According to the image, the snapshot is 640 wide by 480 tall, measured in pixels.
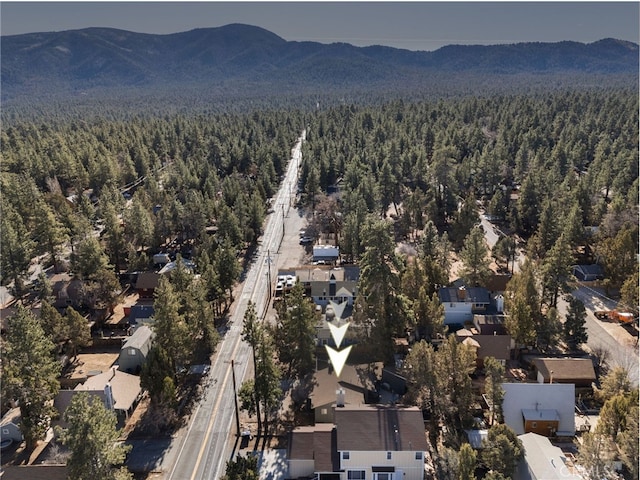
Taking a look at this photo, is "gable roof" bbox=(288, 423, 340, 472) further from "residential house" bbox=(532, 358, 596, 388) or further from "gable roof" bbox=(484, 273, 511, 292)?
"gable roof" bbox=(484, 273, 511, 292)

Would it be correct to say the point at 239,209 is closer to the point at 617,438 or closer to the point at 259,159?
the point at 259,159

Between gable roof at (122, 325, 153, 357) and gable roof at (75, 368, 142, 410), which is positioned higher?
gable roof at (122, 325, 153, 357)


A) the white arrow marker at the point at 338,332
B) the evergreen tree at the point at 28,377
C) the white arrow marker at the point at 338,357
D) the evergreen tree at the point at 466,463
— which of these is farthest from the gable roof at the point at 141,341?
the evergreen tree at the point at 466,463

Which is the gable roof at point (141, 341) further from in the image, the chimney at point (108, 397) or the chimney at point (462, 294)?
the chimney at point (462, 294)

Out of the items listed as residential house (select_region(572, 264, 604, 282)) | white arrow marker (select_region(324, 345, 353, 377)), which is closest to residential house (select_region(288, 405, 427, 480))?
white arrow marker (select_region(324, 345, 353, 377))

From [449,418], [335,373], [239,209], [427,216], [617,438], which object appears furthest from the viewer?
[427,216]

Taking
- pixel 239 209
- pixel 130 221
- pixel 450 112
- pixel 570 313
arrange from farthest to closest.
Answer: pixel 450 112
pixel 239 209
pixel 130 221
pixel 570 313

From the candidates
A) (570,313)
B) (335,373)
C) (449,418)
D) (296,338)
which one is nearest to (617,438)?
(449,418)
